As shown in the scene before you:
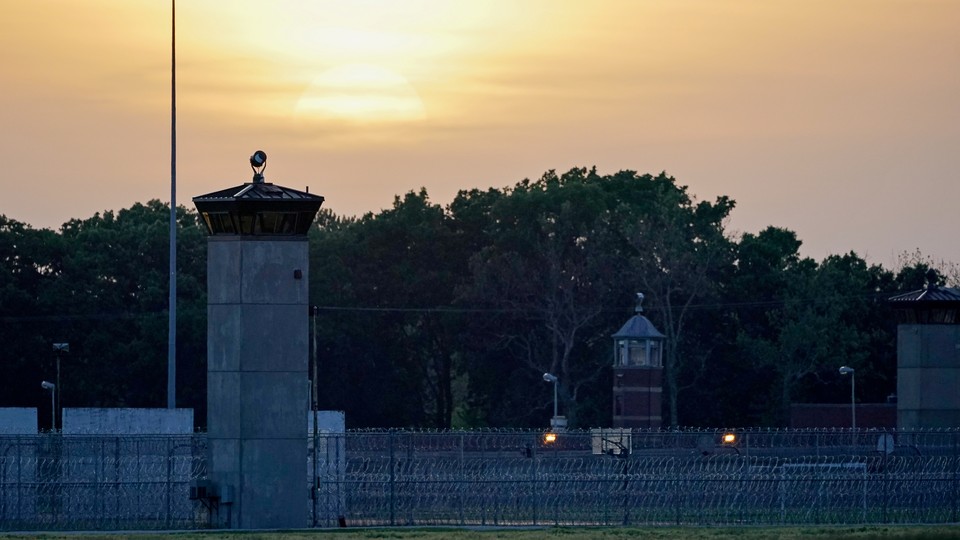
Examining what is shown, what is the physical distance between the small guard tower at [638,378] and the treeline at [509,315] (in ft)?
50.1

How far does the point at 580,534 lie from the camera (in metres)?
36.2

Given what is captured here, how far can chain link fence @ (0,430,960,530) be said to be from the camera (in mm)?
39031

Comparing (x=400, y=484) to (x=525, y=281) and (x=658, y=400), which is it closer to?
(x=658, y=400)

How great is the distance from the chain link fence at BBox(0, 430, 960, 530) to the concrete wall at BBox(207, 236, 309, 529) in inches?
46.2

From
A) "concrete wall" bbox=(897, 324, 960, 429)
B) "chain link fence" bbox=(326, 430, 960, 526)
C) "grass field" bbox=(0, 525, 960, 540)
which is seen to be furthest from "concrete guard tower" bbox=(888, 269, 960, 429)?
"grass field" bbox=(0, 525, 960, 540)

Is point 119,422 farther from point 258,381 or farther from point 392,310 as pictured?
point 392,310

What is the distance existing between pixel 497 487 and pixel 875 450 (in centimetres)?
1143

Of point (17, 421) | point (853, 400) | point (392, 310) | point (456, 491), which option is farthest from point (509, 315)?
point (456, 491)

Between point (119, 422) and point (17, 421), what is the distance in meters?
3.03

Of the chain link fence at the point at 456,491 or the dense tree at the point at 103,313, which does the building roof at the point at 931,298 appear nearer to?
the chain link fence at the point at 456,491

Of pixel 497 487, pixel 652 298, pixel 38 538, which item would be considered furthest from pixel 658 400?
pixel 38 538

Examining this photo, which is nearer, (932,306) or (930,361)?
(930,361)

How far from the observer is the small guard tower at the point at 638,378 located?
75812 mm

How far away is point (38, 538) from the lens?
3519 cm
